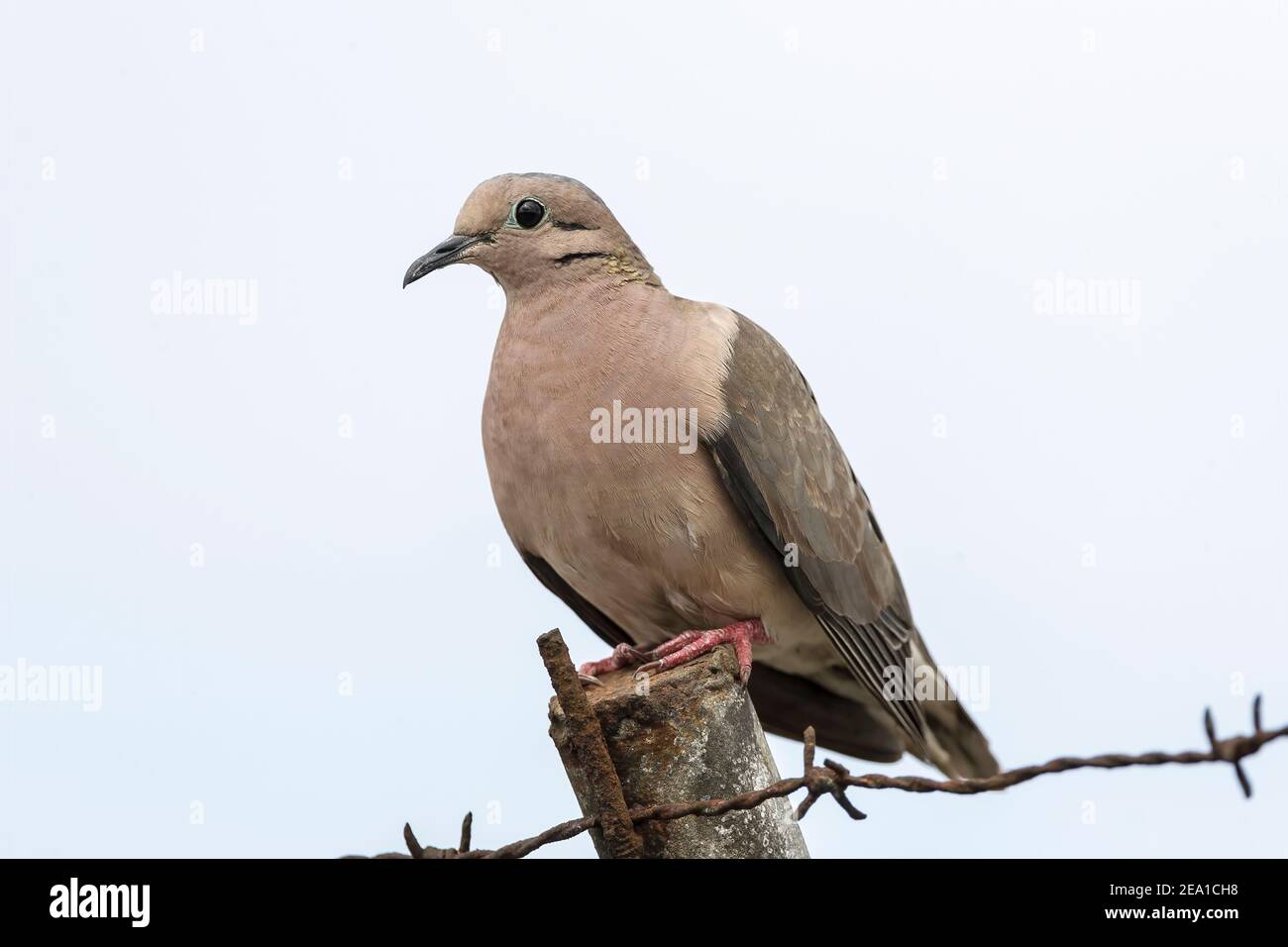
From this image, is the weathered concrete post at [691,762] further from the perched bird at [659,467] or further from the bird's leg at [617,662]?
the bird's leg at [617,662]

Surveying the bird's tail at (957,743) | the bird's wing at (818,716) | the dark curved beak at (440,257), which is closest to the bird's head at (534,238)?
the dark curved beak at (440,257)

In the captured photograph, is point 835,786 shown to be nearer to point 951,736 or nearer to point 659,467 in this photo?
point 659,467

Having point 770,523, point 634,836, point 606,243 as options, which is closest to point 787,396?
point 770,523

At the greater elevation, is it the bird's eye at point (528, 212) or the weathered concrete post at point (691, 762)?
the bird's eye at point (528, 212)

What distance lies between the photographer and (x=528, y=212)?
4586 mm

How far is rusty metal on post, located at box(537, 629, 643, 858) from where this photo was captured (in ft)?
10.1

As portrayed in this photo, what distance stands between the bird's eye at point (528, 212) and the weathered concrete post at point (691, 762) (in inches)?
74.1

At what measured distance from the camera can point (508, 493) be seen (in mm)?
4250

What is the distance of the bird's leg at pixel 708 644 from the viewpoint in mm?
3736

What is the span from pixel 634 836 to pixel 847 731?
217cm

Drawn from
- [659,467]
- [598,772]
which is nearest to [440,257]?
[659,467]

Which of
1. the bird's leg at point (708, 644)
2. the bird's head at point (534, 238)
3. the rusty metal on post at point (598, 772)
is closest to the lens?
the rusty metal on post at point (598, 772)
